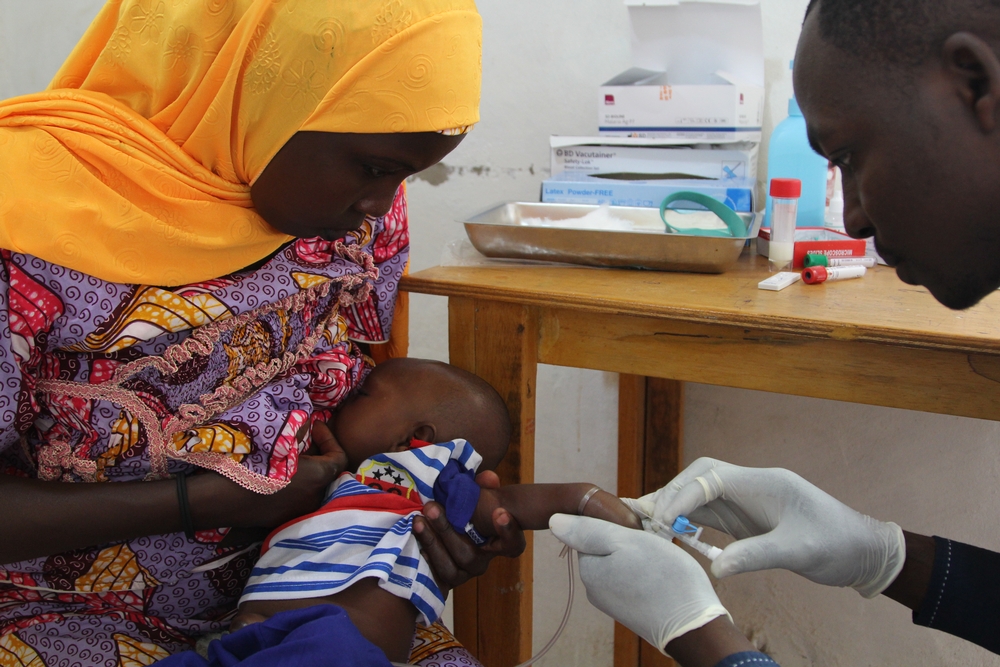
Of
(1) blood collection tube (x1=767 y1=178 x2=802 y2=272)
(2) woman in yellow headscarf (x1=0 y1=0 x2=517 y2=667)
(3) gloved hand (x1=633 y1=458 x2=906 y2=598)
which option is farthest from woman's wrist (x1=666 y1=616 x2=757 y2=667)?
(1) blood collection tube (x1=767 y1=178 x2=802 y2=272)

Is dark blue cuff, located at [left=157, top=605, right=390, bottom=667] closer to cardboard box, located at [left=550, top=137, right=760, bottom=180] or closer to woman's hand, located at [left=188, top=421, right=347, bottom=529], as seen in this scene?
woman's hand, located at [left=188, top=421, right=347, bottom=529]

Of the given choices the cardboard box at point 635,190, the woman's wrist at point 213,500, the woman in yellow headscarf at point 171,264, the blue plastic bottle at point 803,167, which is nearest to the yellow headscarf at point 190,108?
the woman in yellow headscarf at point 171,264

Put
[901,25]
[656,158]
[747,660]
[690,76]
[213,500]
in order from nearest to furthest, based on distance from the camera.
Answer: [901,25] < [747,660] < [213,500] < [656,158] < [690,76]

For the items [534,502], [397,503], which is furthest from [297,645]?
[534,502]

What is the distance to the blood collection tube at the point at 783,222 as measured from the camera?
4.43 feet

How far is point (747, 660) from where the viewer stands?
80cm

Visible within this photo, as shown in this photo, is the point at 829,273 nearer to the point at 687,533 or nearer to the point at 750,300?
the point at 750,300

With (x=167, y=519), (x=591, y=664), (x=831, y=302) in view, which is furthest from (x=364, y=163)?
(x=591, y=664)

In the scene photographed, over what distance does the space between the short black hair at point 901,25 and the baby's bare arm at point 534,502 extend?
0.65m

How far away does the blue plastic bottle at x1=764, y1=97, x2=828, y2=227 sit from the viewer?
5.08 feet

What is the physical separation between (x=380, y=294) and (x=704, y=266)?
0.55m

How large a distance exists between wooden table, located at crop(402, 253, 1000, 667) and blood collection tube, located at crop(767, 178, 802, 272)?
0.12 feet

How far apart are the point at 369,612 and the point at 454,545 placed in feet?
0.52

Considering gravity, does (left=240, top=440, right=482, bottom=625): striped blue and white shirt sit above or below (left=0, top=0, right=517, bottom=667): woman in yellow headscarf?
below
